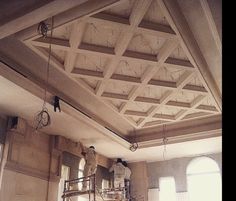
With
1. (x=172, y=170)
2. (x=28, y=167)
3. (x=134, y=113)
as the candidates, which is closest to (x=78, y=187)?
(x=28, y=167)

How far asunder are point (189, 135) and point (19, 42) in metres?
5.32

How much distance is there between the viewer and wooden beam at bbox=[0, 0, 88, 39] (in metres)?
3.93

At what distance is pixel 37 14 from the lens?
4.13m

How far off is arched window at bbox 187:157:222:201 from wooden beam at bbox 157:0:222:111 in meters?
3.84

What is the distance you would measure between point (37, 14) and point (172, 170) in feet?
25.0

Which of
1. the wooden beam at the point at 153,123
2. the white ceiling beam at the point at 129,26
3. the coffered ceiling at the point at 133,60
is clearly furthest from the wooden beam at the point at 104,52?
the wooden beam at the point at 153,123

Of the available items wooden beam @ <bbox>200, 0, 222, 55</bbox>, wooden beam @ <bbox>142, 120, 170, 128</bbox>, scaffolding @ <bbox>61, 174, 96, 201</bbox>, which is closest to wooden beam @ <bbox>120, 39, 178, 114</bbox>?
wooden beam @ <bbox>200, 0, 222, 55</bbox>

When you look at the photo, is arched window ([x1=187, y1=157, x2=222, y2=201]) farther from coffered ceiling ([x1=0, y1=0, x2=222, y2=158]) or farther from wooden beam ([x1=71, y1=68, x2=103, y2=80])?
wooden beam ([x1=71, y1=68, x2=103, y2=80])

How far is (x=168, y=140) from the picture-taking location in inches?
351

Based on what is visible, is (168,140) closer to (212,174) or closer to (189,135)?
(189,135)

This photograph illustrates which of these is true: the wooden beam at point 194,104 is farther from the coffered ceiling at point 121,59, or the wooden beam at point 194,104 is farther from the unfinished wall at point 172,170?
the unfinished wall at point 172,170

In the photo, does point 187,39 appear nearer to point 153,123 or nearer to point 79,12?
point 79,12
